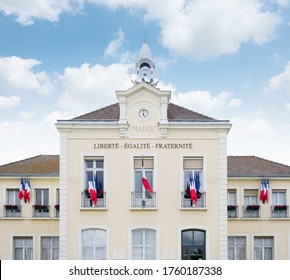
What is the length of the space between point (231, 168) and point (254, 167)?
4.94ft

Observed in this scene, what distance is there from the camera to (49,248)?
3622cm

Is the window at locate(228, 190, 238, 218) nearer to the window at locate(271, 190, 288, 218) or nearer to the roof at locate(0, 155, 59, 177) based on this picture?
the window at locate(271, 190, 288, 218)

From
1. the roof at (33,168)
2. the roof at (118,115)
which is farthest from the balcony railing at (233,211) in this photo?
the roof at (33,168)

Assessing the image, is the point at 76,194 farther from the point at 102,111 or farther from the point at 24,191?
the point at 24,191

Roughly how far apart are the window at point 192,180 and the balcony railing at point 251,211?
7991 millimetres

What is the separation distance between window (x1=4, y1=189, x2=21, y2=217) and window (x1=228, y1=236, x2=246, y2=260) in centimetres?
1313

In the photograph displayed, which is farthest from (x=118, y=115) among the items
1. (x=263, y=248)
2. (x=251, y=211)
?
(x=263, y=248)

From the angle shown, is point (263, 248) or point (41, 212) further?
point (41, 212)

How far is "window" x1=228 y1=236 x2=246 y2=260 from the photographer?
35.9 metres

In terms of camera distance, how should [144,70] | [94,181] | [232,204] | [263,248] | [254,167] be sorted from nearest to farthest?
1. [94,181]
2. [144,70]
3. [263,248]
4. [232,204]
5. [254,167]

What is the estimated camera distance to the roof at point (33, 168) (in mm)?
36312

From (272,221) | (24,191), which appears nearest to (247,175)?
(272,221)

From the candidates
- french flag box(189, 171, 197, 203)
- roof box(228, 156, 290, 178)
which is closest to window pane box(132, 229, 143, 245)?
french flag box(189, 171, 197, 203)

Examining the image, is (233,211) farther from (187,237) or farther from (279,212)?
(187,237)
